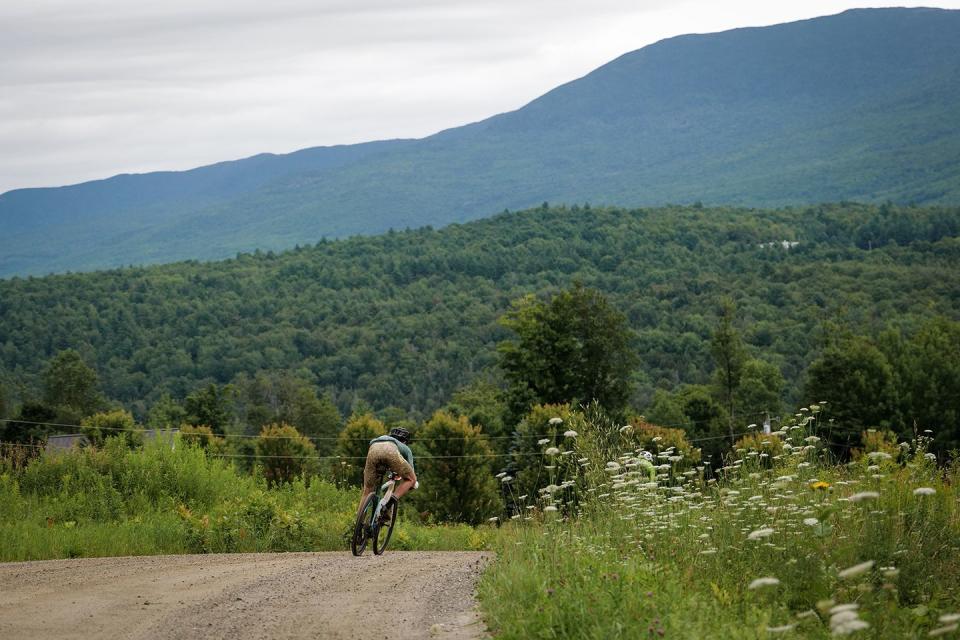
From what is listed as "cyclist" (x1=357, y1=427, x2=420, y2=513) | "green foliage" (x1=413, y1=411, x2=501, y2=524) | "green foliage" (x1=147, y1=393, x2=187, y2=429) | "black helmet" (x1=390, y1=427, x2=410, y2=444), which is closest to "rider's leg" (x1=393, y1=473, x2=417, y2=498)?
"cyclist" (x1=357, y1=427, x2=420, y2=513)

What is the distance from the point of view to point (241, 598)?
10.6 meters

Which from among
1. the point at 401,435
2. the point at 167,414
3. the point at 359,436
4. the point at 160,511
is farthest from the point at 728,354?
the point at 401,435

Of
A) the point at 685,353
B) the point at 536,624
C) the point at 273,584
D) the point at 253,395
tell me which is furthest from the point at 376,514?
the point at 253,395

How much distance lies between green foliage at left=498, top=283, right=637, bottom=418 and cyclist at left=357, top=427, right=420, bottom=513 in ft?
133

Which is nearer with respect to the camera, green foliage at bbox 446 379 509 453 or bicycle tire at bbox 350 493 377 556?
bicycle tire at bbox 350 493 377 556

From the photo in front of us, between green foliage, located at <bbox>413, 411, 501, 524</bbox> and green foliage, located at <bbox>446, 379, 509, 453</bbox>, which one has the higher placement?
green foliage, located at <bbox>413, 411, 501, 524</bbox>

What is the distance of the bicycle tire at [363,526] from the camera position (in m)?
14.8

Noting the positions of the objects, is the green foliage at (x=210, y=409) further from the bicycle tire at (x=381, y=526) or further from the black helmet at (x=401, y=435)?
the bicycle tire at (x=381, y=526)

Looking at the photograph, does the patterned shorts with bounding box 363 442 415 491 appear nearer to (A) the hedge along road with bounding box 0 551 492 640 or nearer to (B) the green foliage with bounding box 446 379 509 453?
(A) the hedge along road with bounding box 0 551 492 640

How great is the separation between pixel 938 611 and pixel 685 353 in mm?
105628

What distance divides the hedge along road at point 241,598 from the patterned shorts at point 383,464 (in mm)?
1264

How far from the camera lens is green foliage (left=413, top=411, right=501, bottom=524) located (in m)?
42.1

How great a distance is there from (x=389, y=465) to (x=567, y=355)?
4313 centimetres

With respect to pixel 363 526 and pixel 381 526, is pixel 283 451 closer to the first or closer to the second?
pixel 381 526
